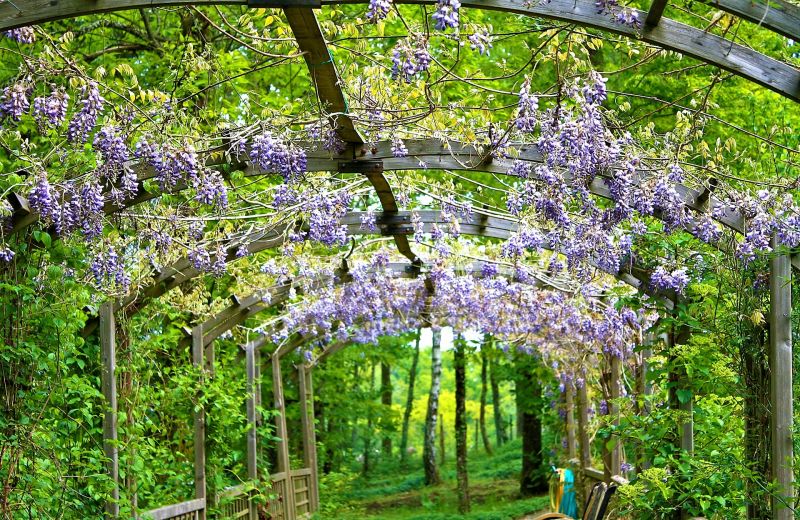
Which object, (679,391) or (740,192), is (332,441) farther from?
(740,192)

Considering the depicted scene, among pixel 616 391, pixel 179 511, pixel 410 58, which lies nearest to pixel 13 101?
pixel 410 58

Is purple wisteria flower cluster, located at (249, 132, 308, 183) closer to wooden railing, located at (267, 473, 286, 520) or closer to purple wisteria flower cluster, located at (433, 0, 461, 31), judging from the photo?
purple wisteria flower cluster, located at (433, 0, 461, 31)

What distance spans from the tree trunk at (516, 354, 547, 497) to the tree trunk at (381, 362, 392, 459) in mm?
3209

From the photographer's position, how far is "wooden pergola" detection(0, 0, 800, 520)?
135 inches

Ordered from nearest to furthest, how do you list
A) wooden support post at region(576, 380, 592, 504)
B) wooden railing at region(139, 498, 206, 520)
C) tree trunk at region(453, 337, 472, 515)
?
wooden railing at region(139, 498, 206, 520)
wooden support post at region(576, 380, 592, 504)
tree trunk at region(453, 337, 472, 515)

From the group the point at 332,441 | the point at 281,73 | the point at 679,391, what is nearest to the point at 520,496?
the point at 332,441

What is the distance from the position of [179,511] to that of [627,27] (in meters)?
5.49

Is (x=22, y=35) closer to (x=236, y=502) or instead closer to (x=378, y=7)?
(x=378, y=7)

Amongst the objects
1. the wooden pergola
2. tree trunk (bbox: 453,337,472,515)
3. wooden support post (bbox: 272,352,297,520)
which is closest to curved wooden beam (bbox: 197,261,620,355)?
the wooden pergola

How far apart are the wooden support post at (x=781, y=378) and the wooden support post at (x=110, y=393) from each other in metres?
3.86

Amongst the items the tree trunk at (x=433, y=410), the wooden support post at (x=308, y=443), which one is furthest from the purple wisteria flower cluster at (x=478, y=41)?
the tree trunk at (x=433, y=410)

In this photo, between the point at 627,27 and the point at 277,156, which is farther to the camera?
the point at 277,156

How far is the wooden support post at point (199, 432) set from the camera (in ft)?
27.4

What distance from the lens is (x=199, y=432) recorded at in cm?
851
